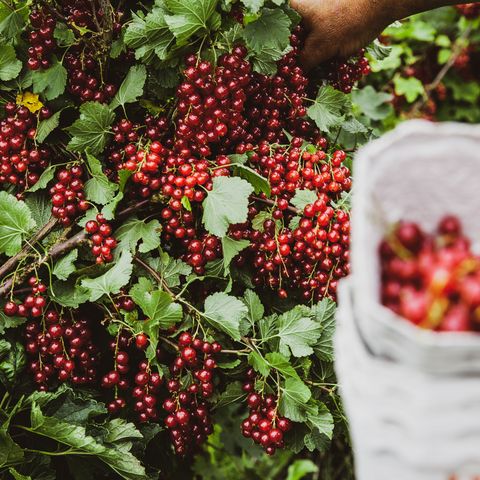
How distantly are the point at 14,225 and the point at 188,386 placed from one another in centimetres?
46

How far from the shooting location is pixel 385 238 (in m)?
0.49

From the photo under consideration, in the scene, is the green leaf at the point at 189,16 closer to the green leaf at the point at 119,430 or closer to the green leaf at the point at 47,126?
the green leaf at the point at 47,126

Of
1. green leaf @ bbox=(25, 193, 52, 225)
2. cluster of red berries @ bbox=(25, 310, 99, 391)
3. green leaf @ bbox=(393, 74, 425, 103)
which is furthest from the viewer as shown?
green leaf @ bbox=(393, 74, 425, 103)

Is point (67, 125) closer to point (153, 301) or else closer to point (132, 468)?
point (153, 301)

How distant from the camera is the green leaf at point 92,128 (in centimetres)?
113

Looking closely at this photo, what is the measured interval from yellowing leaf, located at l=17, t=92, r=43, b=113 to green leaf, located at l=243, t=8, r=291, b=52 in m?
0.45

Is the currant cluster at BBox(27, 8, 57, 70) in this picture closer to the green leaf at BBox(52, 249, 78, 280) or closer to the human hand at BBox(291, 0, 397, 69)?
the green leaf at BBox(52, 249, 78, 280)

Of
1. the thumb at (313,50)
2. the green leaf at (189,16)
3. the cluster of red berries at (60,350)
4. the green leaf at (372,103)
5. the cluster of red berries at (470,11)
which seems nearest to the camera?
the green leaf at (189,16)

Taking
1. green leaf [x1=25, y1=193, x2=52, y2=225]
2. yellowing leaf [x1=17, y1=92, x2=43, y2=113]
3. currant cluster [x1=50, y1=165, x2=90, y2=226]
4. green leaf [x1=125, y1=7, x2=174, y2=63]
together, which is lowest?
green leaf [x1=25, y1=193, x2=52, y2=225]

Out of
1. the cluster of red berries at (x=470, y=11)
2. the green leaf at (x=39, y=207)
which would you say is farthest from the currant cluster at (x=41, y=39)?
the cluster of red berries at (x=470, y=11)

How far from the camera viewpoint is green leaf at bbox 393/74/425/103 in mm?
2584

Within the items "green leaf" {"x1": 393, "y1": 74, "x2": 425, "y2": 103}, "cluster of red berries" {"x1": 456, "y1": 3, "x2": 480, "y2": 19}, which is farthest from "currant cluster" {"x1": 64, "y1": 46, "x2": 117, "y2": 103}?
"cluster of red berries" {"x1": 456, "y1": 3, "x2": 480, "y2": 19}

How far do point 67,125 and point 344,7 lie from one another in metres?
0.71

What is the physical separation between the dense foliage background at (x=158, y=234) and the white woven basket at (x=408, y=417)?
56 centimetres
